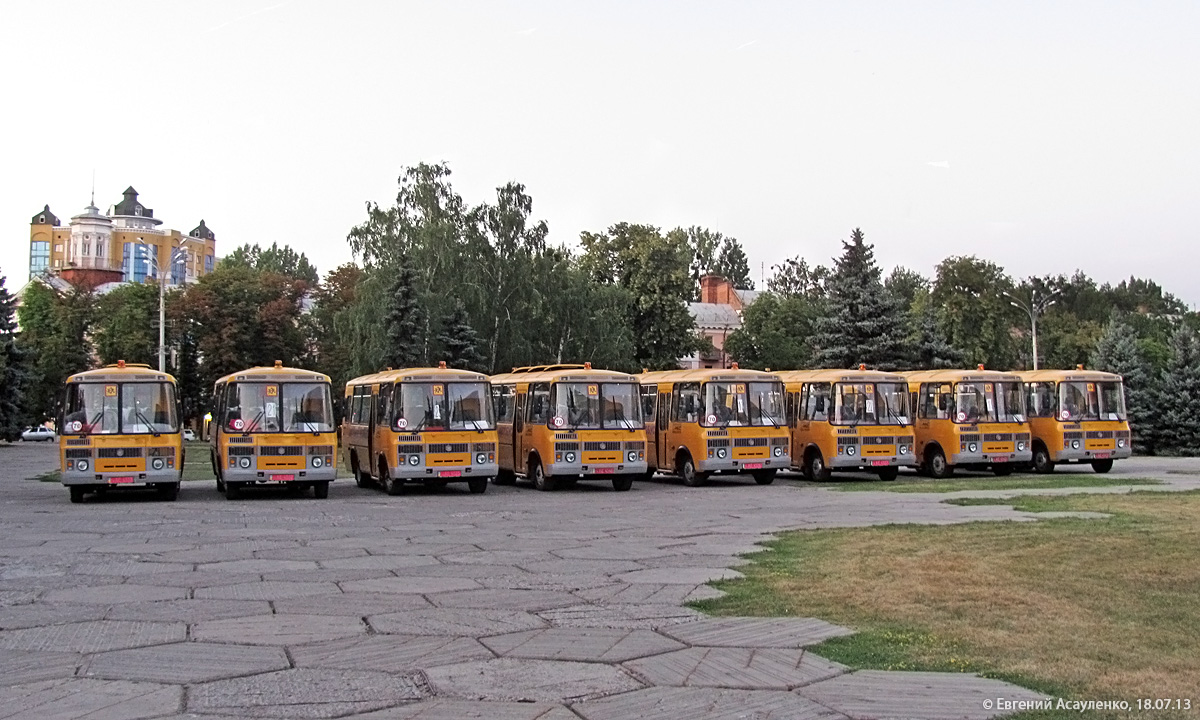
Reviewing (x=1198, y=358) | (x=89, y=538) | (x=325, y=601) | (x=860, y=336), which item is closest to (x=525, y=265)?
(x=860, y=336)

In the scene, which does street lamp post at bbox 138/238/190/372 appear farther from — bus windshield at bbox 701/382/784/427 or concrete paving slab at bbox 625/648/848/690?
concrete paving slab at bbox 625/648/848/690

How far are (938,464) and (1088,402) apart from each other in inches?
161

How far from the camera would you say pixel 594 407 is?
27.2 meters

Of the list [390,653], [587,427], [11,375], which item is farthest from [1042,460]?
[11,375]

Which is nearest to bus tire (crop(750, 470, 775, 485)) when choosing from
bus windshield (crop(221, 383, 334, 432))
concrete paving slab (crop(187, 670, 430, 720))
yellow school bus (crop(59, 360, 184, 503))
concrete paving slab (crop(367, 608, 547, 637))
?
bus windshield (crop(221, 383, 334, 432))

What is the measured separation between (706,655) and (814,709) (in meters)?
1.60

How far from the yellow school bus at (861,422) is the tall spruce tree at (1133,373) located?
25042mm

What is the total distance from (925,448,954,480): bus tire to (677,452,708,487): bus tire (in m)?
6.04

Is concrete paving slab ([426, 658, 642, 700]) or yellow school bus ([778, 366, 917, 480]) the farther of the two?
yellow school bus ([778, 366, 917, 480])

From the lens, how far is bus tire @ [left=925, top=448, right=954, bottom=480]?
31156 millimetres

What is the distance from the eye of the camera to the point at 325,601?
11.1 meters

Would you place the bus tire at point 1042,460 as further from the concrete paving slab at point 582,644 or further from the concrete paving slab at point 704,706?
the concrete paving slab at point 704,706

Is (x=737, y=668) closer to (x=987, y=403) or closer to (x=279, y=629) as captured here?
(x=279, y=629)

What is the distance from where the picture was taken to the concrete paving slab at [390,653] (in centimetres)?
839
